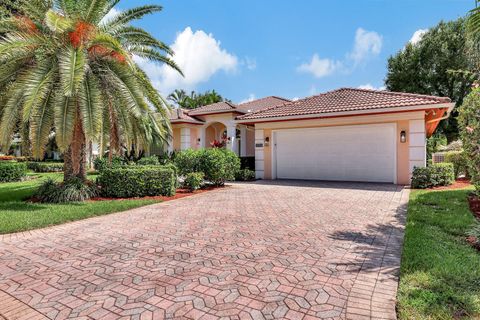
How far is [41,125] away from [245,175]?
35.0ft

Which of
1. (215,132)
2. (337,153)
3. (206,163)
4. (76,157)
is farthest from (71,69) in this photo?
(215,132)

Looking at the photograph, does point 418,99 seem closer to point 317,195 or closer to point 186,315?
point 317,195

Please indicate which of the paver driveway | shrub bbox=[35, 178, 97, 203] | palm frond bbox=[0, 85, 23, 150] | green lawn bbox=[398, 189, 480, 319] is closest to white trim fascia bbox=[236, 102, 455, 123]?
the paver driveway

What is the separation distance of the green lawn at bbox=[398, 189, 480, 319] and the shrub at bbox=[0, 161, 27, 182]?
823 inches

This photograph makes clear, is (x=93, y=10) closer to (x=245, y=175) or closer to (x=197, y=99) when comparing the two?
(x=245, y=175)

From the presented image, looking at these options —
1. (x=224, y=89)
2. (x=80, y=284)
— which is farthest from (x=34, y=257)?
(x=224, y=89)

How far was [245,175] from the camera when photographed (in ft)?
56.7

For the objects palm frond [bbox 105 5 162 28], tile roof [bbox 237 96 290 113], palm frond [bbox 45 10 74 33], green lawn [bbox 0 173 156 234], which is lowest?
green lawn [bbox 0 173 156 234]

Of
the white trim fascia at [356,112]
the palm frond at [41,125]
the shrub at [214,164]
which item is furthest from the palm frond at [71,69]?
the white trim fascia at [356,112]

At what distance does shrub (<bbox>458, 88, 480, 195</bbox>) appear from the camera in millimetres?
5910

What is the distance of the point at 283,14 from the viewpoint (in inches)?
551

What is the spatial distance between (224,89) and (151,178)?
38.5m

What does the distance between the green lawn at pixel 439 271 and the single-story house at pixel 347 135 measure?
7.16 metres

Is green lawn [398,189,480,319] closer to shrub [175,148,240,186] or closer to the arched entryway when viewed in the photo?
shrub [175,148,240,186]
